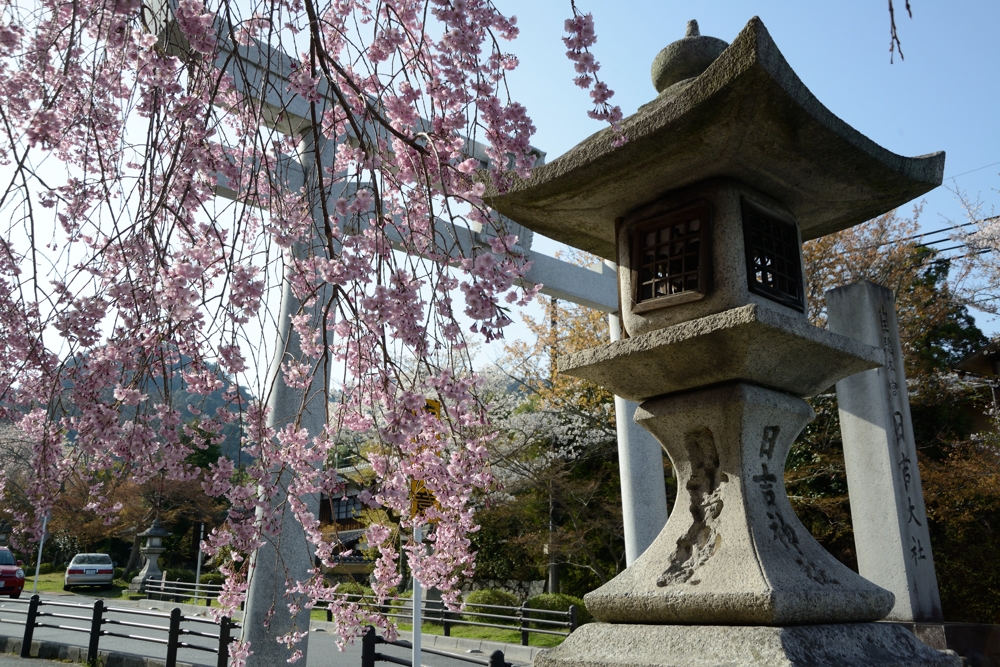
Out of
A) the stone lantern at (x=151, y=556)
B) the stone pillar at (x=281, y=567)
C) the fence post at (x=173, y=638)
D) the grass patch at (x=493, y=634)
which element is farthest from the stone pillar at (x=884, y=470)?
the stone lantern at (x=151, y=556)

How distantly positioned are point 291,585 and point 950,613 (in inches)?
455

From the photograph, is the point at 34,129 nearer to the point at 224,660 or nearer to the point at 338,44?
the point at 338,44

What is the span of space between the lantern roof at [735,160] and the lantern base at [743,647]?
1.99 meters

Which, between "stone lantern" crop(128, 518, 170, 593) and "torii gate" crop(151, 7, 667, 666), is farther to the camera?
"stone lantern" crop(128, 518, 170, 593)

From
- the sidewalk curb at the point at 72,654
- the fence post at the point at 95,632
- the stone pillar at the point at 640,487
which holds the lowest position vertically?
the sidewalk curb at the point at 72,654

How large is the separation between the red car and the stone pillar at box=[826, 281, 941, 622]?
1999cm

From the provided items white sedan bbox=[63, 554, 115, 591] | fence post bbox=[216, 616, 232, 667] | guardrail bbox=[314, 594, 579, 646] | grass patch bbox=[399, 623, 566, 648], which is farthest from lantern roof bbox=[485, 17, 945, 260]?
white sedan bbox=[63, 554, 115, 591]

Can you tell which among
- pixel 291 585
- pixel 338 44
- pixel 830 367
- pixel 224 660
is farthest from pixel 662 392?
pixel 224 660

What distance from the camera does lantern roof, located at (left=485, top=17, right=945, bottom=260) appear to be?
2729mm

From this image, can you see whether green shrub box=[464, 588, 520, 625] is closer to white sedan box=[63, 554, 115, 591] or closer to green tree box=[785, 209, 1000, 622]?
green tree box=[785, 209, 1000, 622]

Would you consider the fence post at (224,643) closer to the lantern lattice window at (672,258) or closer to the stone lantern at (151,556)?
the lantern lattice window at (672,258)

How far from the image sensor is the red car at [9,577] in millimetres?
17609

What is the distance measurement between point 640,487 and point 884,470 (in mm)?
2477

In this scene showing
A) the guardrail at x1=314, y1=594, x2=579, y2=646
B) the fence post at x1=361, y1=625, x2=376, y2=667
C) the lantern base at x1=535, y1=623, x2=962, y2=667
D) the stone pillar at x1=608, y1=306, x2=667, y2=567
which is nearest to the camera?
the lantern base at x1=535, y1=623, x2=962, y2=667
